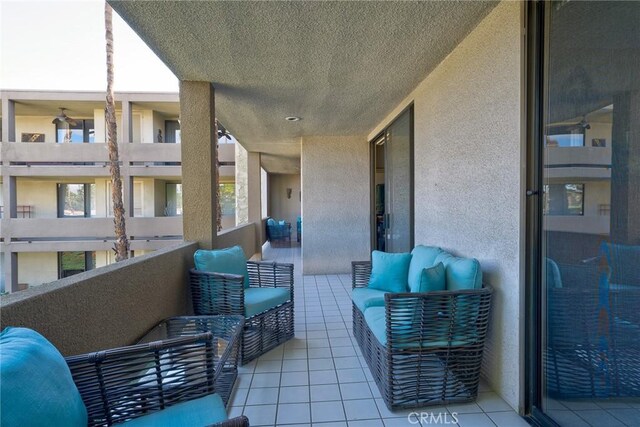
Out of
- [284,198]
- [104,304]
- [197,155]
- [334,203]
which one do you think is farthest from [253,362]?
[284,198]

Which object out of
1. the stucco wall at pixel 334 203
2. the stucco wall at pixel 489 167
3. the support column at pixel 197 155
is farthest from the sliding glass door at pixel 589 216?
the stucco wall at pixel 334 203

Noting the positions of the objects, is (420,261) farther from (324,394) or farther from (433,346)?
(324,394)

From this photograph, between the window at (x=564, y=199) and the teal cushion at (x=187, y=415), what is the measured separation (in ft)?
6.08

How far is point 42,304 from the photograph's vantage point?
4.05 ft

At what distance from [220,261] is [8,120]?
11.5m

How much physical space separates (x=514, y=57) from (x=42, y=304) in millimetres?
2675

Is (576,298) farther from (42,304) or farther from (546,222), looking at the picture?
(42,304)

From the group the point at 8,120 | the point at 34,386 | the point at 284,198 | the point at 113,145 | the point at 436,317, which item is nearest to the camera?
the point at 34,386

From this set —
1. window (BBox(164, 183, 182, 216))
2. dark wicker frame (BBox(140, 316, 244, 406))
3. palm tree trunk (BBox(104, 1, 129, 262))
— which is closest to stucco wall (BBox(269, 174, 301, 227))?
window (BBox(164, 183, 182, 216))

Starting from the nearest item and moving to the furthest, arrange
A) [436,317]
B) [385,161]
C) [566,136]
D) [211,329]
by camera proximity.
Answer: [566,136] → [436,317] → [211,329] → [385,161]

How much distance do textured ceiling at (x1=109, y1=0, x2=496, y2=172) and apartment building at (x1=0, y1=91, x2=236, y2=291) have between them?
824cm

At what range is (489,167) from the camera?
198cm

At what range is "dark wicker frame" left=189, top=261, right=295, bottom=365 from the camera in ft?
7.88

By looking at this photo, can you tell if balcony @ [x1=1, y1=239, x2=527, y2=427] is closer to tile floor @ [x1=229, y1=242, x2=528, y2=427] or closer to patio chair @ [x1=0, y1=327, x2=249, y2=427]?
tile floor @ [x1=229, y1=242, x2=528, y2=427]
